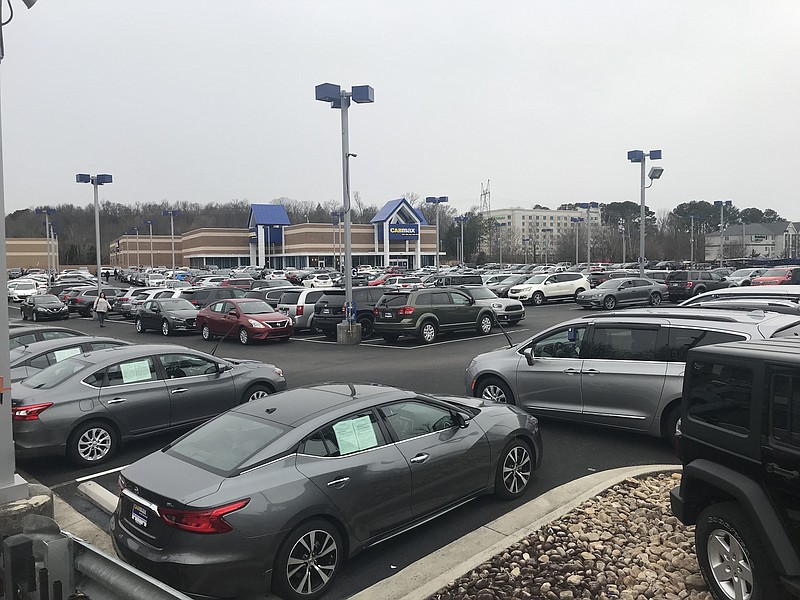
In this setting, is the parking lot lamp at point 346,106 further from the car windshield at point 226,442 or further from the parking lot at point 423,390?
the car windshield at point 226,442

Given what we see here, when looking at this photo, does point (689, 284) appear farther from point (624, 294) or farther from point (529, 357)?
point (529, 357)

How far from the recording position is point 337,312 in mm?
21469

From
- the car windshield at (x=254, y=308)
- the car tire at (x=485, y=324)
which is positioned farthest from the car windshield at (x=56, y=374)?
the car tire at (x=485, y=324)

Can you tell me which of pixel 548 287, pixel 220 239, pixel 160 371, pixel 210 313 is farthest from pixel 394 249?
pixel 160 371

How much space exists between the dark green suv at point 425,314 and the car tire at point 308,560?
1449 centimetres

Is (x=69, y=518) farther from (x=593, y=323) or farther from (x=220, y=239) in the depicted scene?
(x=220, y=239)

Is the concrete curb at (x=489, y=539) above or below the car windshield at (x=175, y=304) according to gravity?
below

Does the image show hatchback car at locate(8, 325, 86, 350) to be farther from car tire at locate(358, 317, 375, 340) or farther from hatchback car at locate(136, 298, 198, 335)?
hatchback car at locate(136, 298, 198, 335)

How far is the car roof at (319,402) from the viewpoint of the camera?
5391mm

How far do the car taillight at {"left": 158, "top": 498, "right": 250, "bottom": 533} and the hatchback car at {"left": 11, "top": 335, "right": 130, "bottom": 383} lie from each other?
734 cm

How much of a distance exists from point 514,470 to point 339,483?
94.2 inches

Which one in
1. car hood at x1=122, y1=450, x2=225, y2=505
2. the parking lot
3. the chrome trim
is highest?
car hood at x1=122, y1=450, x2=225, y2=505

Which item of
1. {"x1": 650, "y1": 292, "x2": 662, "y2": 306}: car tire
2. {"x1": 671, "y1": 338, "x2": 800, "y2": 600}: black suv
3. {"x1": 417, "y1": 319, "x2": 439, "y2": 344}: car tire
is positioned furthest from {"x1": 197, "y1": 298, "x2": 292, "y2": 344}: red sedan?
{"x1": 650, "y1": 292, "x2": 662, "y2": 306}: car tire

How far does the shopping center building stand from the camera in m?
93.6
